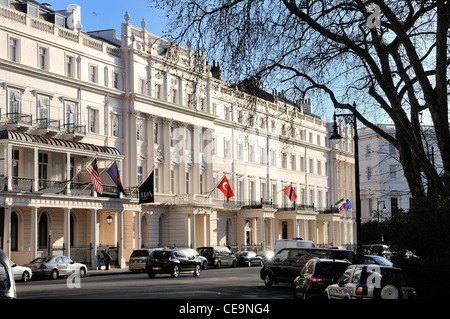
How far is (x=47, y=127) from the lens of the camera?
49750 mm

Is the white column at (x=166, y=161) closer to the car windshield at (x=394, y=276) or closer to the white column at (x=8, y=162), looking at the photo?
the white column at (x=8, y=162)

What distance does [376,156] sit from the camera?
400 ft

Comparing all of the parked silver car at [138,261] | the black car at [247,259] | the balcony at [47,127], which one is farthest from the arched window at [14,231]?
the black car at [247,259]

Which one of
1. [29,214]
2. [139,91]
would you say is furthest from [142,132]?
[29,214]

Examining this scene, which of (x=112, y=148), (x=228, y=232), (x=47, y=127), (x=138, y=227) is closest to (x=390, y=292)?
(x=47, y=127)

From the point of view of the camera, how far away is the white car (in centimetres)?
3697

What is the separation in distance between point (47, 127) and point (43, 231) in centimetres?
744

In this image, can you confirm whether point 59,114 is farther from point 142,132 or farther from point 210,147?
point 210,147

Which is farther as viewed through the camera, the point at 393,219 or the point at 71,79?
the point at 71,79

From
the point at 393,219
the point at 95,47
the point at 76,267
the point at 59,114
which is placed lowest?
the point at 76,267

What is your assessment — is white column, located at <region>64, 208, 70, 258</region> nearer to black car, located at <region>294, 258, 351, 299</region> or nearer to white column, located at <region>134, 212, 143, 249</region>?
white column, located at <region>134, 212, 143, 249</region>


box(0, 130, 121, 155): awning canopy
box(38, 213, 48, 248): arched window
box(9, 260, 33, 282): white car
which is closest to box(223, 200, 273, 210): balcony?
box(0, 130, 121, 155): awning canopy

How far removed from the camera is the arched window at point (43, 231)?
50.1m

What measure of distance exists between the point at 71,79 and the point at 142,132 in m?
9.93
